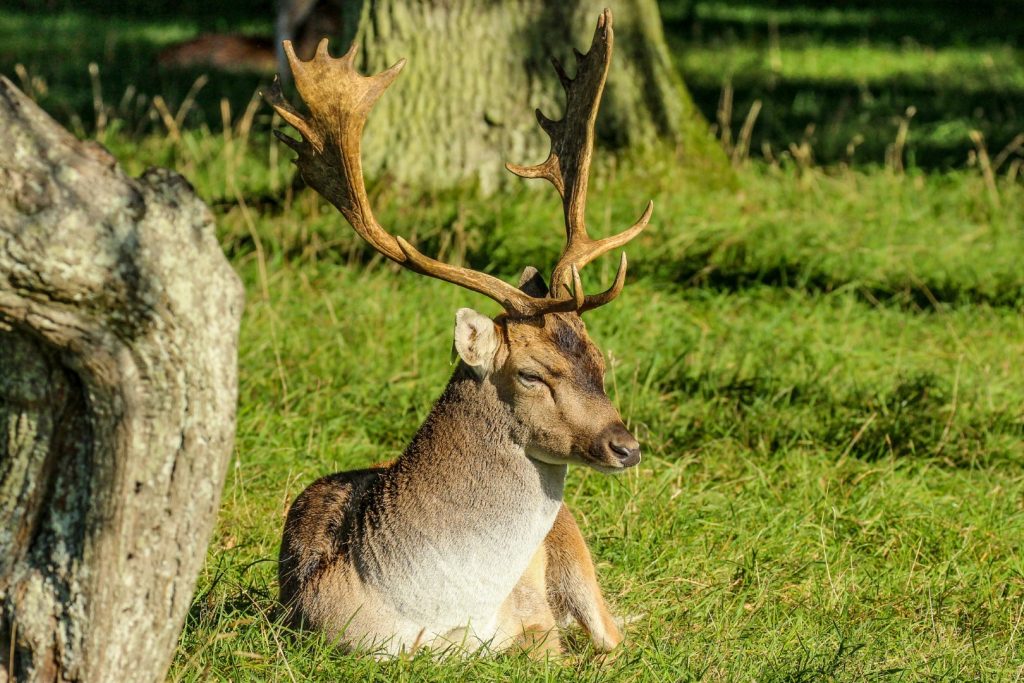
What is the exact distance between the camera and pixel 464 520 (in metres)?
3.71

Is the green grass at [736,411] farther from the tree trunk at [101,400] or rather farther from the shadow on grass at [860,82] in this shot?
the shadow on grass at [860,82]

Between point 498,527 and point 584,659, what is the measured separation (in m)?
0.41

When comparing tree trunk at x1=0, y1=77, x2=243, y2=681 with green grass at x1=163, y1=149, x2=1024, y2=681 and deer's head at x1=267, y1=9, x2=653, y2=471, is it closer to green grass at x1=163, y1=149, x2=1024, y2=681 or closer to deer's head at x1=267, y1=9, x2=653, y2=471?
green grass at x1=163, y1=149, x2=1024, y2=681

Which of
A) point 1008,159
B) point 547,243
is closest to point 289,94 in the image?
point 547,243

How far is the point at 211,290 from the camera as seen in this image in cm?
274

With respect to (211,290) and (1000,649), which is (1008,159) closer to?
(1000,649)

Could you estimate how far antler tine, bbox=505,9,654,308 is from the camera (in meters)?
3.94

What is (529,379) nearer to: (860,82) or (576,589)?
(576,589)

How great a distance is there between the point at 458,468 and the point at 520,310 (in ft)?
1.37

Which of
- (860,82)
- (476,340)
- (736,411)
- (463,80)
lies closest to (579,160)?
(476,340)

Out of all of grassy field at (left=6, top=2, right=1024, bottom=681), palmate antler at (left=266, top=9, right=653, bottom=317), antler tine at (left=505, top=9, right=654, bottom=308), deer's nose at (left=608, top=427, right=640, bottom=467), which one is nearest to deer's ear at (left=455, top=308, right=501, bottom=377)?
palmate antler at (left=266, top=9, right=653, bottom=317)

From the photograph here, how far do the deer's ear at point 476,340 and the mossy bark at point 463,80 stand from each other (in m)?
3.74

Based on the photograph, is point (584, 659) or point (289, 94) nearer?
point (584, 659)

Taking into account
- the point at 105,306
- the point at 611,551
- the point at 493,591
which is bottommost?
the point at 611,551
